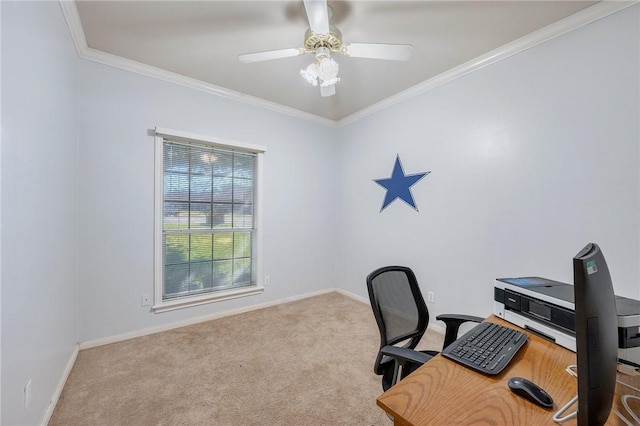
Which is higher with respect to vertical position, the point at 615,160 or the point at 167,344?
the point at 615,160

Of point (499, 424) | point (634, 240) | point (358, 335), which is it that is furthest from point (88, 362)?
point (634, 240)

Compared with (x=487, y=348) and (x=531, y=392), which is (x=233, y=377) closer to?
(x=487, y=348)

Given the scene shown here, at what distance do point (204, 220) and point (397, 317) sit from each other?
2.39m

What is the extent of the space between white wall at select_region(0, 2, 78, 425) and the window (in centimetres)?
80

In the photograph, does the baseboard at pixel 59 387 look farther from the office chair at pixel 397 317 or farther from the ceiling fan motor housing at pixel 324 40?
the ceiling fan motor housing at pixel 324 40

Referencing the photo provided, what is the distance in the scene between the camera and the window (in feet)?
9.12

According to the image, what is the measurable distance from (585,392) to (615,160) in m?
1.98

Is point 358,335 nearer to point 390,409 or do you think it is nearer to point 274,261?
point 274,261

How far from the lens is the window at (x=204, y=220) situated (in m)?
2.78

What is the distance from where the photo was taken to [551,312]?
3.98 feet

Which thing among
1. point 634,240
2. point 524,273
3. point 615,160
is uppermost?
point 615,160

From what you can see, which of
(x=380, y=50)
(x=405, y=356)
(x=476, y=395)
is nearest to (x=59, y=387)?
(x=405, y=356)

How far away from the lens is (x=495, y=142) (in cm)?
233

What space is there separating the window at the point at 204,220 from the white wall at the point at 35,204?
2.62ft
